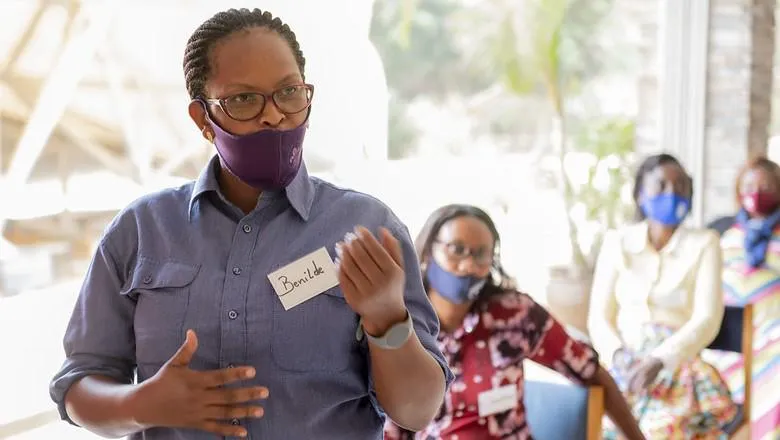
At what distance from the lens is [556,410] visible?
2.49m

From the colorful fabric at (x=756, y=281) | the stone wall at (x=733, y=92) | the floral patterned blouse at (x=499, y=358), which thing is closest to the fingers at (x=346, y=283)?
the floral patterned blouse at (x=499, y=358)

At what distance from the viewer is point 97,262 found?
126 cm

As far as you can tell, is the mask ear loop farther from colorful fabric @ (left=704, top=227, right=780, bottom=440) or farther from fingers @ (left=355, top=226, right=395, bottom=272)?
colorful fabric @ (left=704, top=227, right=780, bottom=440)

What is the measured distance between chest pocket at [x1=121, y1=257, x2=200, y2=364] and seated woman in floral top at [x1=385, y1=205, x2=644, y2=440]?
128cm

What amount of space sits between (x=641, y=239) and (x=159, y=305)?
271 centimetres

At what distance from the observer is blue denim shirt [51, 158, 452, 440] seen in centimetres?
118

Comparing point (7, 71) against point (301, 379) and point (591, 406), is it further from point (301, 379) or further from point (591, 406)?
point (591, 406)

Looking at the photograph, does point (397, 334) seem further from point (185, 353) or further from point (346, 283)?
point (185, 353)

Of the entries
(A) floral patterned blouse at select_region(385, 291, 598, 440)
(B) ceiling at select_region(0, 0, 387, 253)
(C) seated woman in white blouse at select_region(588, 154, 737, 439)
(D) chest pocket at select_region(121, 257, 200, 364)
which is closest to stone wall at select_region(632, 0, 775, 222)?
(C) seated woman in white blouse at select_region(588, 154, 737, 439)

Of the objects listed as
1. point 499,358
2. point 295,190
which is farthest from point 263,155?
point 499,358

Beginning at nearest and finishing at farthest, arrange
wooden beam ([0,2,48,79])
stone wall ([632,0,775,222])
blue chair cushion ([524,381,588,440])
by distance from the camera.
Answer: wooden beam ([0,2,48,79]) < blue chair cushion ([524,381,588,440]) < stone wall ([632,0,775,222])

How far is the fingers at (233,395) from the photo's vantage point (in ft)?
3.63

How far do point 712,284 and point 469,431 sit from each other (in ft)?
4.85

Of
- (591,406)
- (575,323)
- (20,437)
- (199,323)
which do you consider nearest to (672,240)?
(591,406)
